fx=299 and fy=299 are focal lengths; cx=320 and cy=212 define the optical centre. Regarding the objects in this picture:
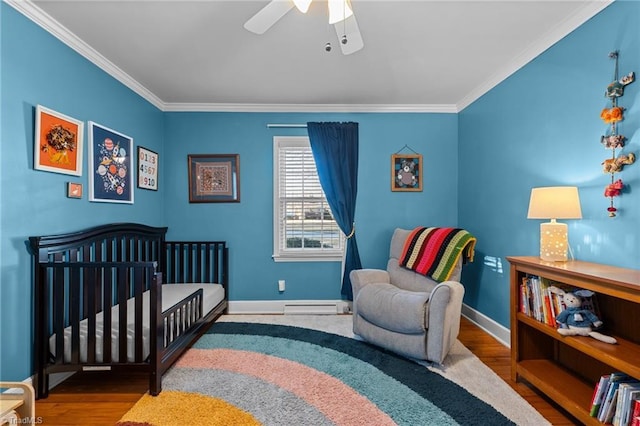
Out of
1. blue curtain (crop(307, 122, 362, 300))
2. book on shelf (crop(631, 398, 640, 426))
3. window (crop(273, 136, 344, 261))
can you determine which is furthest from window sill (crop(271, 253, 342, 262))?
book on shelf (crop(631, 398, 640, 426))

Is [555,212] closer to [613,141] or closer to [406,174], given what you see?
[613,141]

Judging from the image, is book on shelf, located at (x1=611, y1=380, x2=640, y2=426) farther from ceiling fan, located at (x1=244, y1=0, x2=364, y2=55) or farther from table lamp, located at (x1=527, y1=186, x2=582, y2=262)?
ceiling fan, located at (x1=244, y1=0, x2=364, y2=55)

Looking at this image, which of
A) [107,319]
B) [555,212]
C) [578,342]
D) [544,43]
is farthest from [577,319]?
[107,319]

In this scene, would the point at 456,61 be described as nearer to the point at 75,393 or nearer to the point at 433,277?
the point at 433,277

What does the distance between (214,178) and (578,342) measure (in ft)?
11.4

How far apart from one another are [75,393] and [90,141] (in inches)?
71.3

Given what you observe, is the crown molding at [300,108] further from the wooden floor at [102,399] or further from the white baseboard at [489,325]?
the wooden floor at [102,399]

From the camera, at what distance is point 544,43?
2232 millimetres

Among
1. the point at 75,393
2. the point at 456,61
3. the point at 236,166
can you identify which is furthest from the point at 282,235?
the point at 456,61

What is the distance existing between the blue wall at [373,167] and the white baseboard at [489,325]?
94 mm

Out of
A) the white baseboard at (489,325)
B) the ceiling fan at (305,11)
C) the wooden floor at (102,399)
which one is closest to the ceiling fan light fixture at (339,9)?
the ceiling fan at (305,11)

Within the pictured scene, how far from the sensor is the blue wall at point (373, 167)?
1.77 meters

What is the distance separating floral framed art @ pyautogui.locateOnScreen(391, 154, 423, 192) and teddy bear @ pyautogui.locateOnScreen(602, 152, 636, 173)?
1.91 m

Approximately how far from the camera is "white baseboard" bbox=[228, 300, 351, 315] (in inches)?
139
